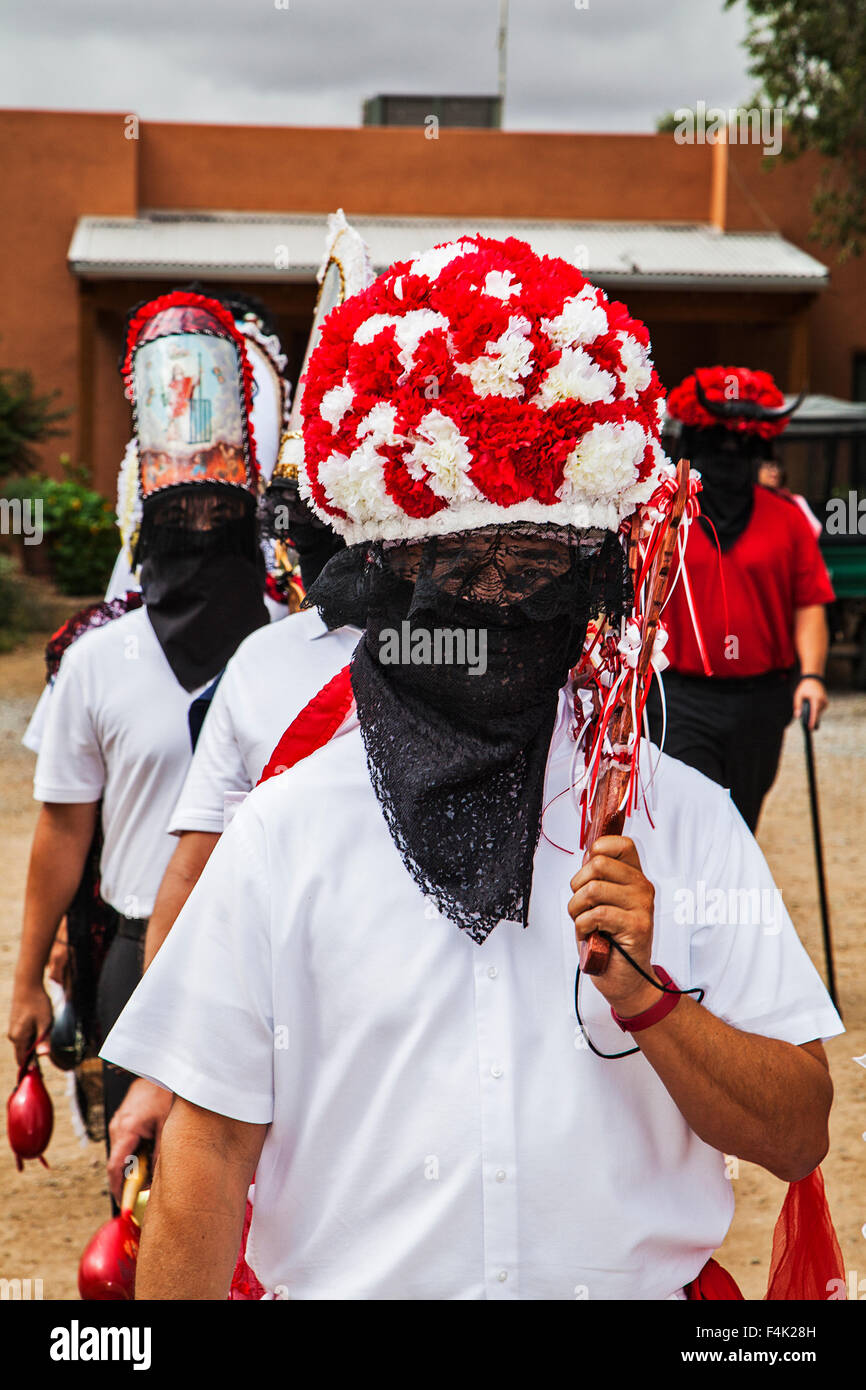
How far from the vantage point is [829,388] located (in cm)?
2267

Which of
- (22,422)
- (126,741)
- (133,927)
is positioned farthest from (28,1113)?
(22,422)

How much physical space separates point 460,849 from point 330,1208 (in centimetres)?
42

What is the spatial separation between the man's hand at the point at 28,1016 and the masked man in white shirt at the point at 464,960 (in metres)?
2.07

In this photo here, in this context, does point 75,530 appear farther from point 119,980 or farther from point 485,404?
point 485,404

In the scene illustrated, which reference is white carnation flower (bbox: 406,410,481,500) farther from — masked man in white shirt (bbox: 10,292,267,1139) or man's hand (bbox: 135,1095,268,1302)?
masked man in white shirt (bbox: 10,292,267,1139)

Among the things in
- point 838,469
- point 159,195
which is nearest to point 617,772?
point 838,469

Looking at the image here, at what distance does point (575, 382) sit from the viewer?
1676mm

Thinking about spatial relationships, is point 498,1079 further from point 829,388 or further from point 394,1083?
point 829,388

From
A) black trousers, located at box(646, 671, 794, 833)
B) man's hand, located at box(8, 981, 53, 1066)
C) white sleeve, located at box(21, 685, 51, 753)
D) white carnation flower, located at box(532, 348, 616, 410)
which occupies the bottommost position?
man's hand, located at box(8, 981, 53, 1066)

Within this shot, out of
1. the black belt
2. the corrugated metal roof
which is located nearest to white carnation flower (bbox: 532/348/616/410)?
the black belt

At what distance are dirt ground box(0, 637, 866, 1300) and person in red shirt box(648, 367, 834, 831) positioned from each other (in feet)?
3.99

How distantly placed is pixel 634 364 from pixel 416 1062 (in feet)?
2.68

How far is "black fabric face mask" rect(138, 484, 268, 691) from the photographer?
3.32m
